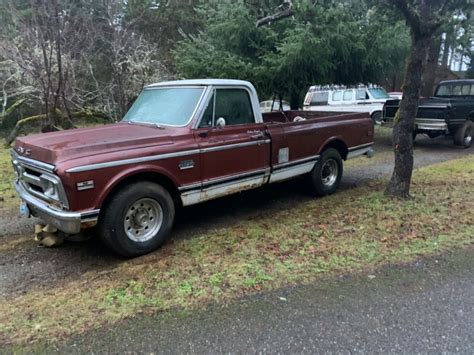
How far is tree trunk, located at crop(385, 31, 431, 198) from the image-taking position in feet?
18.2

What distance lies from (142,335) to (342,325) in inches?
60.6

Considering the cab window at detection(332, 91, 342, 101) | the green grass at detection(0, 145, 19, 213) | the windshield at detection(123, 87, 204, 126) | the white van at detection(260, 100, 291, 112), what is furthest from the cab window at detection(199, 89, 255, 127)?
the cab window at detection(332, 91, 342, 101)

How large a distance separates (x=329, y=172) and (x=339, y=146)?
0.50 meters

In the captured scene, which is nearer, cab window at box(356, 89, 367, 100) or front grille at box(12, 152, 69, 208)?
front grille at box(12, 152, 69, 208)

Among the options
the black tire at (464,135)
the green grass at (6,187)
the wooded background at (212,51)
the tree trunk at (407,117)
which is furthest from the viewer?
the black tire at (464,135)

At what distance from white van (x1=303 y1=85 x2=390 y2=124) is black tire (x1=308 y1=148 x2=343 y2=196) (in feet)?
32.1

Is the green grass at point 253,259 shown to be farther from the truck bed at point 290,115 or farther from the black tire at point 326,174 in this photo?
the truck bed at point 290,115

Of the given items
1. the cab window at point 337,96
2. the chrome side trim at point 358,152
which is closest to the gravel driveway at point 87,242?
the chrome side trim at point 358,152

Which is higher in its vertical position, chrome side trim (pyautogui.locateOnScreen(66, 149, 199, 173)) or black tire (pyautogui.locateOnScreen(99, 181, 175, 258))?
chrome side trim (pyautogui.locateOnScreen(66, 149, 199, 173))

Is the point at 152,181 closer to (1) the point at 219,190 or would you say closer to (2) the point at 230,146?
(1) the point at 219,190

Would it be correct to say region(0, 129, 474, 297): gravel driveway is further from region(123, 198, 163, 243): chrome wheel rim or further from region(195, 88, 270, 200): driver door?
region(195, 88, 270, 200): driver door

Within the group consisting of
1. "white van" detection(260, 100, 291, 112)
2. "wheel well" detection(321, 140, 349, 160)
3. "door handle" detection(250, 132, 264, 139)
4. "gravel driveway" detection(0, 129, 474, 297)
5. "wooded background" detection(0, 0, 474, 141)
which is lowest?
Result: "gravel driveway" detection(0, 129, 474, 297)

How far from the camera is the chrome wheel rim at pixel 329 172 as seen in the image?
22.3 feet

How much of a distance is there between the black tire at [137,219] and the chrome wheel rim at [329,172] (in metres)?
3.21
